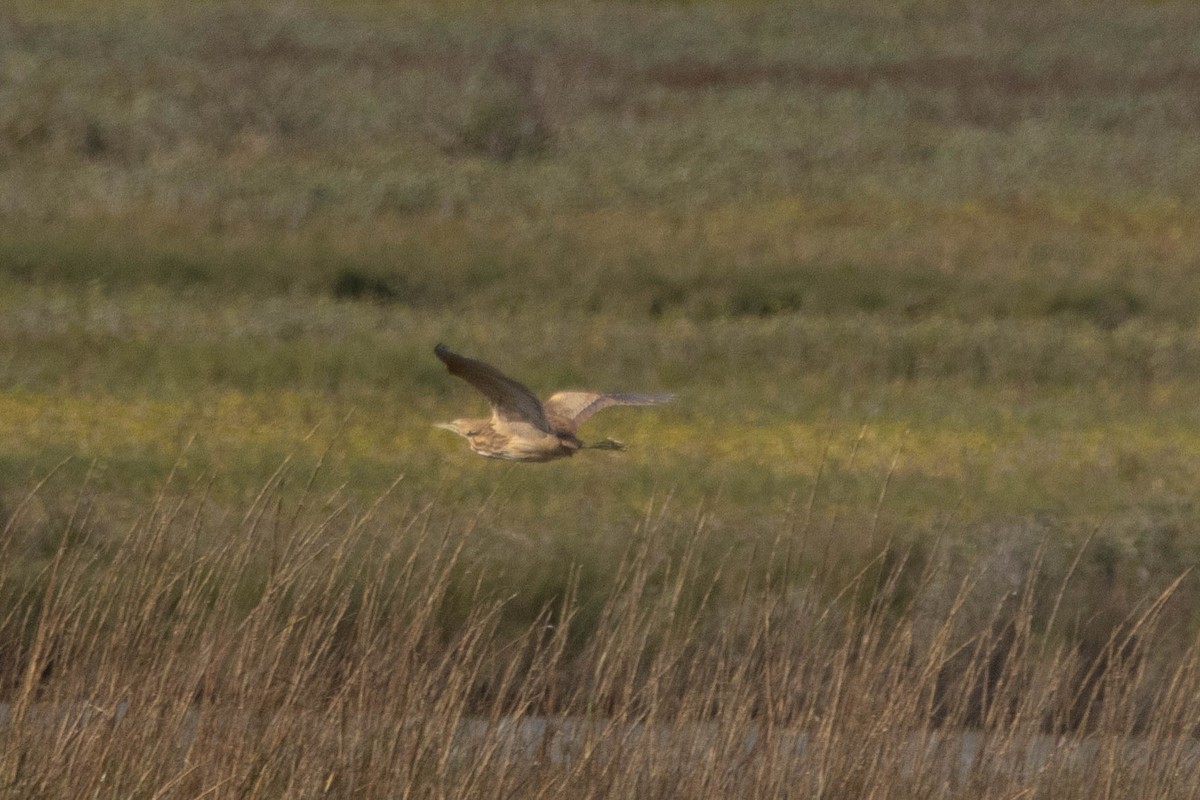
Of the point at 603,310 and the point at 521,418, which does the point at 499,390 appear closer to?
the point at 521,418

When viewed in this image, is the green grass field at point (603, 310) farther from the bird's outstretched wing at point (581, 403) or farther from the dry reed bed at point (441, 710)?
the bird's outstretched wing at point (581, 403)

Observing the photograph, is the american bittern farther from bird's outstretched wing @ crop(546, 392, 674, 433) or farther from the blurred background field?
the blurred background field

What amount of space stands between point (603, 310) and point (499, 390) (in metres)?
15.7

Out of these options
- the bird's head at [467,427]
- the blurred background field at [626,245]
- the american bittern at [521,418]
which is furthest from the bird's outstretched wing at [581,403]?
the blurred background field at [626,245]

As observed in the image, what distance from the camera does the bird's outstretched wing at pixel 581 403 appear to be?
4.14 m

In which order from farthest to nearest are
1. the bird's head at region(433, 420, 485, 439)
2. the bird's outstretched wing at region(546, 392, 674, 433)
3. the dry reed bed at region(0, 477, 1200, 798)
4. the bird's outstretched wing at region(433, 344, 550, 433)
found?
1. the dry reed bed at region(0, 477, 1200, 798)
2. the bird's head at region(433, 420, 485, 439)
3. the bird's outstretched wing at region(546, 392, 674, 433)
4. the bird's outstretched wing at region(433, 344, 550, 433)

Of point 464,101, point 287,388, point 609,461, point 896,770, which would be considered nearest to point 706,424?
point 609,461

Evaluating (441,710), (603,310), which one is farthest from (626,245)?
(441,710)

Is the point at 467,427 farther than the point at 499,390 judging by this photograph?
Yes

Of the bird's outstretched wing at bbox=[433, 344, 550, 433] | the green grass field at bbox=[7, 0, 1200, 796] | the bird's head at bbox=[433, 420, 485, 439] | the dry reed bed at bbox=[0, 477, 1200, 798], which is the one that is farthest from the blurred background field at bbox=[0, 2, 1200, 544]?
the bird's outstretched wing at bbox=[433, 344, 550, 433]

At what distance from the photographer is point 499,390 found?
4.00 m

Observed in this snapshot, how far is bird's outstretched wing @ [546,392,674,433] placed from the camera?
163 inches

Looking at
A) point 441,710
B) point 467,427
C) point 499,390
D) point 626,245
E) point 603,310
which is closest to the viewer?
point 499,390

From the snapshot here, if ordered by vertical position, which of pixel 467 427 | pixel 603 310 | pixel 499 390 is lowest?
pixel 603 310
